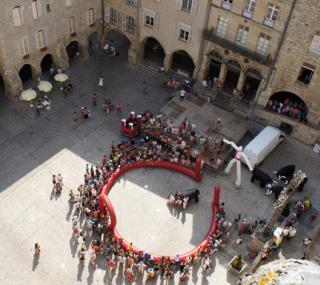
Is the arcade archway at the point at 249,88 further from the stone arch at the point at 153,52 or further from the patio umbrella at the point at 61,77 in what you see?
the patio umbrella at the point at 61,77

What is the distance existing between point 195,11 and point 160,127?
1229cm

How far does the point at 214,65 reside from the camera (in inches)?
1875

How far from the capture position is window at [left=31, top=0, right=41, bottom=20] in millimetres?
42438

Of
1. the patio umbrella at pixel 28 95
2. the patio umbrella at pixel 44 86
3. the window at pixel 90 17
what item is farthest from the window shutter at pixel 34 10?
the patio umbrella at pixel 28 95

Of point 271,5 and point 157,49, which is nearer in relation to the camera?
point 271,5

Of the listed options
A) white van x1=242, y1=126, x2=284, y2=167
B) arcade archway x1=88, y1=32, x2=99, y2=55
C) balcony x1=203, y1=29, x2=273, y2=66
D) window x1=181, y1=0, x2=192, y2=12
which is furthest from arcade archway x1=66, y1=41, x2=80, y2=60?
white van x1=242, y1=126, x2=284, y2=167

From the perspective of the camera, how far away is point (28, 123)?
44219 millimetres

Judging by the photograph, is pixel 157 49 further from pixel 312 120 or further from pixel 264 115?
pixel 312 120

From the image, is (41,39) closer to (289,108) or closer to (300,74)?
(300,74)

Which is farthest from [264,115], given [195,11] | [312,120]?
[195,11]

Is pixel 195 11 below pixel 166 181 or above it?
above

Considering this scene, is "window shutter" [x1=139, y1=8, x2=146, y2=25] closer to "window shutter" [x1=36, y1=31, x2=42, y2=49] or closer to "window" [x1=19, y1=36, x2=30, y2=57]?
"window shutter" [x1=36, y1=31, x2=42, y2=49]

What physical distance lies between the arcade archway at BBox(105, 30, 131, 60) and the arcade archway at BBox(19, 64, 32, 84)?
10757 mm

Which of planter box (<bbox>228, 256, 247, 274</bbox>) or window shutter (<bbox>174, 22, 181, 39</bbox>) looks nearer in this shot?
planter box (<bbox>228, 256, 247, 274</bbox>)
